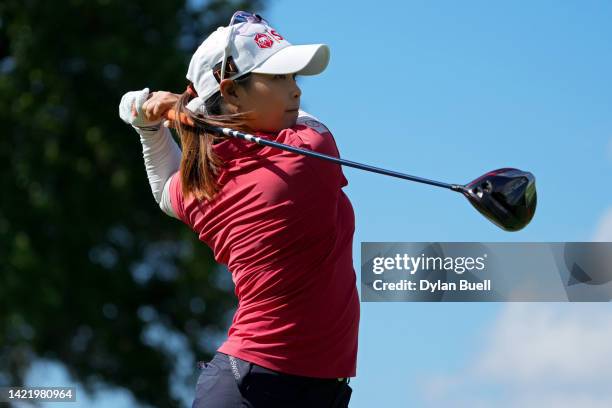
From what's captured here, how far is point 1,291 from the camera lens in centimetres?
1361

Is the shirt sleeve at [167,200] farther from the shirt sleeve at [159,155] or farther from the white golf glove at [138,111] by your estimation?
the white golf glove at [138,111]

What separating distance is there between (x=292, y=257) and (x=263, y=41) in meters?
0.62

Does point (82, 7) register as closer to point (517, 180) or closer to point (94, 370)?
point (94, 370)

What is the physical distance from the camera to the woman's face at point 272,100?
9.91ft

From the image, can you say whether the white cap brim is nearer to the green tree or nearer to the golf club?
the golf club

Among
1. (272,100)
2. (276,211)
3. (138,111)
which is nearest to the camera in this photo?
(276,211)

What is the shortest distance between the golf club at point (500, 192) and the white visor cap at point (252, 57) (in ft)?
0.83

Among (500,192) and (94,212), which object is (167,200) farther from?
(94,212)

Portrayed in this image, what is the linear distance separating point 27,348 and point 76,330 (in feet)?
3.01

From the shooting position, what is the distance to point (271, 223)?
2918 mm
